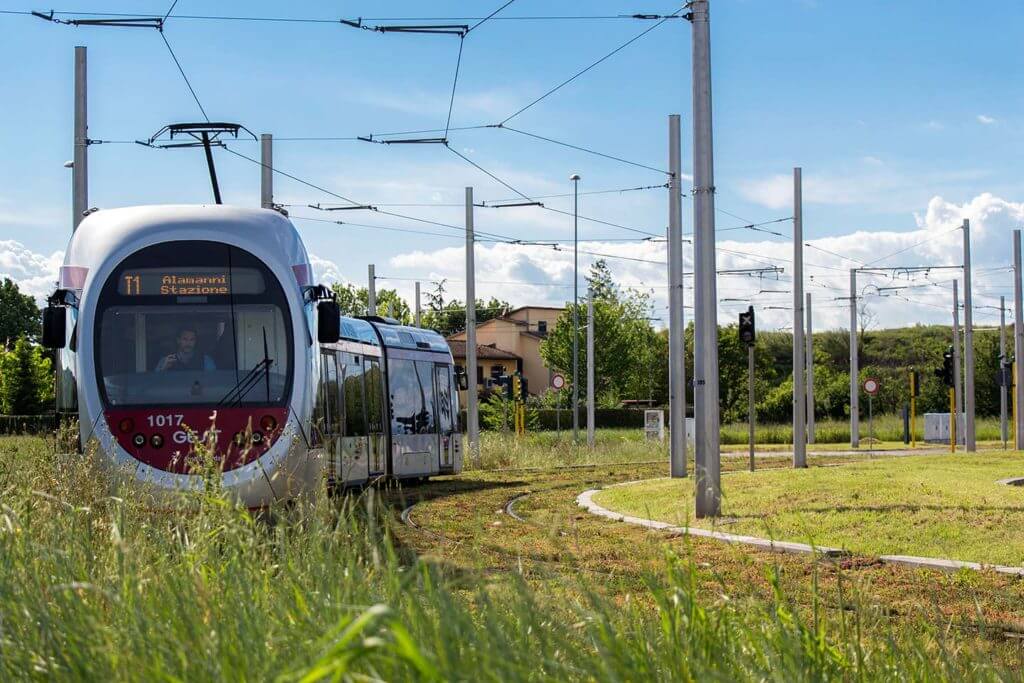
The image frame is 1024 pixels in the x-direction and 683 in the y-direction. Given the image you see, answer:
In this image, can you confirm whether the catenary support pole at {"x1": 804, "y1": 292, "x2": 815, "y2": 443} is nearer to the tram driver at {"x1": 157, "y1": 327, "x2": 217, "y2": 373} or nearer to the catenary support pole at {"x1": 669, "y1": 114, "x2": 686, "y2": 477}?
the catenary support pole at {"x1": 669, "y1": 114, "x2": 686, "y2": 477}

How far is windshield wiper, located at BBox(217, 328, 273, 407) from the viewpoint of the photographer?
13992 millimetres

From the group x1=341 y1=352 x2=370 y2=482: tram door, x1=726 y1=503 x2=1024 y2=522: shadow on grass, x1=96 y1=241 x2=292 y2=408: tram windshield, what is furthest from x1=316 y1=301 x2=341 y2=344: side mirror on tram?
x1=341 y1=352 x2=370 y2=482: tram door

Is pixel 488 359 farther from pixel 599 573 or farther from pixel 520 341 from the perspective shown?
pixel 599 573

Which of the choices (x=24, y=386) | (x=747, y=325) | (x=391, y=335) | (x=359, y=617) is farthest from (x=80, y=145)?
(x=24, y=386)

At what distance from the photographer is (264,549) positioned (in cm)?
554

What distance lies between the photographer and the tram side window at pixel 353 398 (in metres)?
20.5

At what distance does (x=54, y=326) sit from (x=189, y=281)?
1411mm

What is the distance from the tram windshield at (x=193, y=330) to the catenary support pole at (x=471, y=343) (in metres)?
19.6

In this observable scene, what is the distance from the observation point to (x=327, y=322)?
47.4 feet

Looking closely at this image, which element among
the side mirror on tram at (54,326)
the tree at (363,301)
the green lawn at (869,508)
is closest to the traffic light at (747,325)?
the green lawn at (869,508)

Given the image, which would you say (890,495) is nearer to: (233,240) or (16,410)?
(233,240)

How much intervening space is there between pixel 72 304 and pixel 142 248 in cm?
92

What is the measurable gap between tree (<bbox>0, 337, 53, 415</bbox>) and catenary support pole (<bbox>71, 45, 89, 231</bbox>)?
163ft

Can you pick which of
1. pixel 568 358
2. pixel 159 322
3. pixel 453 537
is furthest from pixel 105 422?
pixel 568 358
